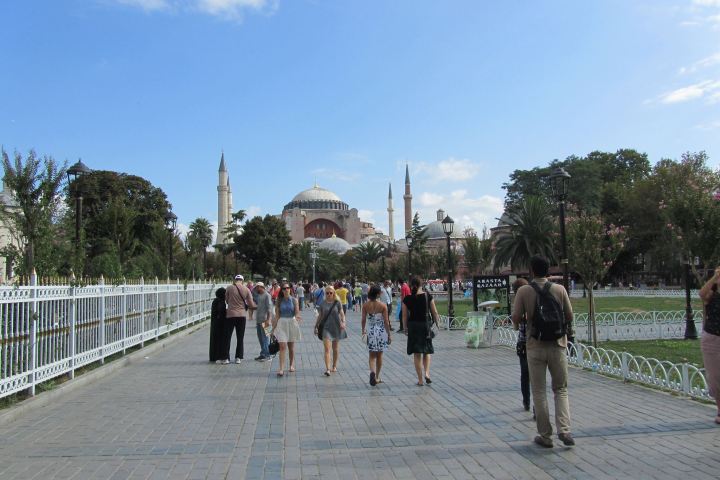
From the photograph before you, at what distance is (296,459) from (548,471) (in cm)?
201

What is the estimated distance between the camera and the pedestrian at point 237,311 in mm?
12180

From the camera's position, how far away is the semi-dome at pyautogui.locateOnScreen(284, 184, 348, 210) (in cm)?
13325

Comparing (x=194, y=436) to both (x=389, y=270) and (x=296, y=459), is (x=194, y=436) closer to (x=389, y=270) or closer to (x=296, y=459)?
(x=296, y=459)

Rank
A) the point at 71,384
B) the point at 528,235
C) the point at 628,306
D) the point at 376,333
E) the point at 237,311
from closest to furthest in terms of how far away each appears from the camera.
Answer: the point at 71,384
the point at 376,333
the point at 237,311
the point at 628,306
the point at 528,235

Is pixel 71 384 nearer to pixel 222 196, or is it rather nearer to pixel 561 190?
pixel 561 190

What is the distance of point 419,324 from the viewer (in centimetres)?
889

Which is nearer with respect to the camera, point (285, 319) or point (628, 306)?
point (285, 319)

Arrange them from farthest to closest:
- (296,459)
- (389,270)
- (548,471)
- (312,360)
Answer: (389,270) < (312,360) < (296,459) < (548,471)

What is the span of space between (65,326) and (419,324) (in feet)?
17.0

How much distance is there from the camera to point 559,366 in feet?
18.2

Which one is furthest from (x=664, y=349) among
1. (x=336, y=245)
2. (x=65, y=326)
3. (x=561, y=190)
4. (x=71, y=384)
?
(x=336, y=245)

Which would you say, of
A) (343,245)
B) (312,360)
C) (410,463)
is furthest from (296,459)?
(343,245)

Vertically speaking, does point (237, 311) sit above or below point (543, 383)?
above

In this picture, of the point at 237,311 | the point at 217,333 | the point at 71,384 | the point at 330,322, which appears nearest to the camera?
the point at 71,384
